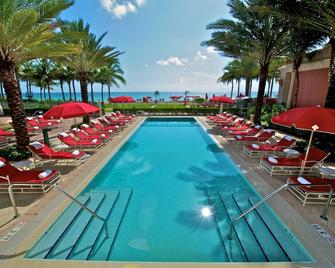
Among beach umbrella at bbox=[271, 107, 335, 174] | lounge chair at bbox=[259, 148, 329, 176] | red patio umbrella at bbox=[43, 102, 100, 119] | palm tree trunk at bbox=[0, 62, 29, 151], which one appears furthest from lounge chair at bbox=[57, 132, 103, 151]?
beach umbrella at bbox=[271, 107, 335, 174]

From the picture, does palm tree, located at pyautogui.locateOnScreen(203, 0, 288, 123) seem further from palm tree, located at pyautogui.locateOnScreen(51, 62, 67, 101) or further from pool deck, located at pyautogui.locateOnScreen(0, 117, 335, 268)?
palm tree, located at pyautogui.locateOnScreen(51, 62, 67, 101)

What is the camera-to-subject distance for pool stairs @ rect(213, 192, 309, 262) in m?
4.07

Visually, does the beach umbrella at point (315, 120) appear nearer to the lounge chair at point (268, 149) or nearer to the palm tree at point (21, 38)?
the lounge chair at point (268, 149)

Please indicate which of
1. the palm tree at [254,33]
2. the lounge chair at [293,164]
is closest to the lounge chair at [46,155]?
the lounge chair at [293,164]

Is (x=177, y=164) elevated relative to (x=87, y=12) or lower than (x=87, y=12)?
lower

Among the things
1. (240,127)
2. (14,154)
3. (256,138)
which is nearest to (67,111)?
(14,154)

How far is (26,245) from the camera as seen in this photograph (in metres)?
4.01

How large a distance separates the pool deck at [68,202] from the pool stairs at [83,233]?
209mm

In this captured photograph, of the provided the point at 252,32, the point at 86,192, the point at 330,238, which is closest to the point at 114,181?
the point at 86,192

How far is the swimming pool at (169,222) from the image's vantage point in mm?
4199

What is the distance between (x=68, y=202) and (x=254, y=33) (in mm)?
13689

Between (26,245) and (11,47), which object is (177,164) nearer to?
(26,245)

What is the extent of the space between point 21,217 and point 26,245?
109 cm

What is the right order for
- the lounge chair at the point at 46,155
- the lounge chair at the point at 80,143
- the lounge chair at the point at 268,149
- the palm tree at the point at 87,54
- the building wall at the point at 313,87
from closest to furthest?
the lounge chair at the point at 46,155 < the lounge chair at the point at 268,149 < the lounge chair at the point at 80,143 < the palm tree at the point at 87,54 < the building wall at the point at 313,87
